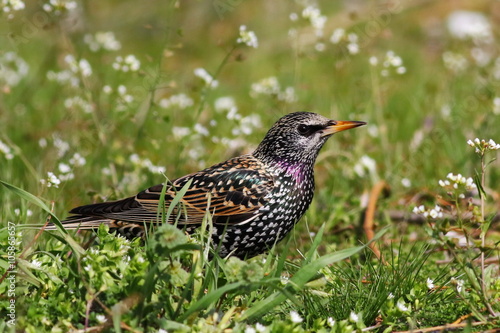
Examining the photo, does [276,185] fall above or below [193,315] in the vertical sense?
below

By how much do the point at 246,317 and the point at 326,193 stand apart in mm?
2752

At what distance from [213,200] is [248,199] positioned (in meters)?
0.23

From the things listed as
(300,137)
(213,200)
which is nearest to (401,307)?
(213,200)

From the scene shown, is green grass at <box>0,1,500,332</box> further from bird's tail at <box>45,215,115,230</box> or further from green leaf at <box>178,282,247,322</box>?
bird's tail at <box>45,215,115,230</box>

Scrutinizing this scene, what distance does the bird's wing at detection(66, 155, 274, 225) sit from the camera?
170 inches

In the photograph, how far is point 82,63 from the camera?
554cm

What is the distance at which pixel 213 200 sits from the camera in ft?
14.4

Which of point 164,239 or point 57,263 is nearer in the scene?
point 164,239

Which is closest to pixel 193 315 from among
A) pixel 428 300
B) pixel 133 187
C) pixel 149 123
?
pixel 428 300

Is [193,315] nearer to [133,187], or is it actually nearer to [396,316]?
[396,316]

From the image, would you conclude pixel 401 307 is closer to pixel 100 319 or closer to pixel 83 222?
pixel 100 319

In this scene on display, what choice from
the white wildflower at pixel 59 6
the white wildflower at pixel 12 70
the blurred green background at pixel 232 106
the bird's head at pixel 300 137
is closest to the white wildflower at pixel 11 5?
the blurred green background at pixel 232 106

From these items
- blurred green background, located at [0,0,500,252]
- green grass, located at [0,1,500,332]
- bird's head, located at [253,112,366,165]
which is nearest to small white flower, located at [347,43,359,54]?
blurred green background, located at [0,0,500,252]

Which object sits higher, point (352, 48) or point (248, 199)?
point (352, 48)
